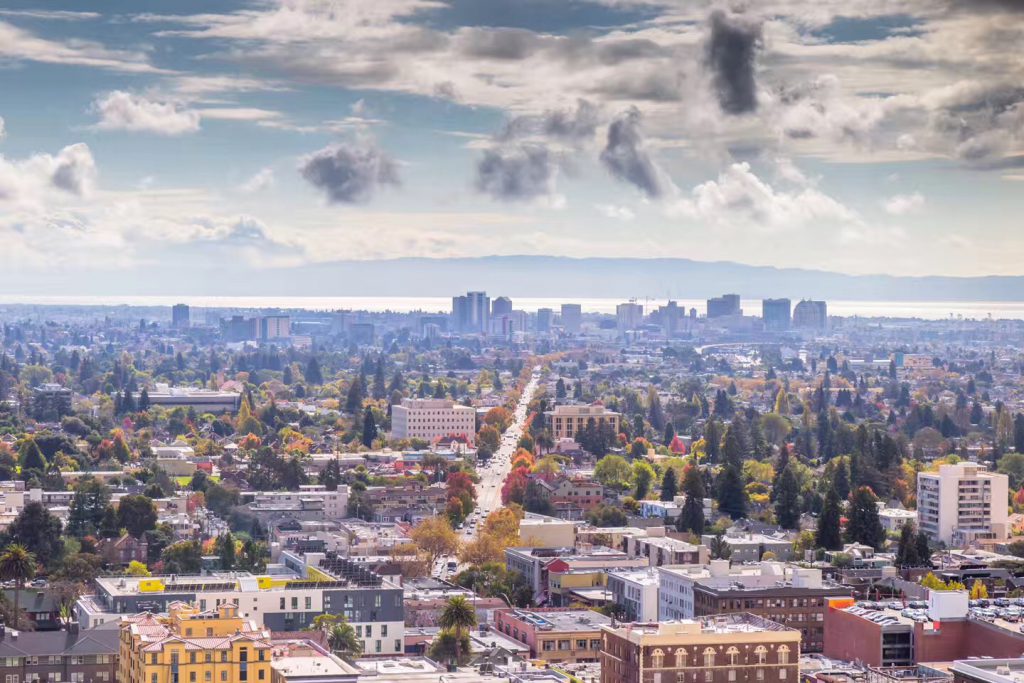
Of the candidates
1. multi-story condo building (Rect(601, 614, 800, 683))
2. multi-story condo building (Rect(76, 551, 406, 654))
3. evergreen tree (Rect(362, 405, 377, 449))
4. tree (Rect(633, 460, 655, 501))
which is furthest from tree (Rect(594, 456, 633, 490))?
multi-story condo building (Rect(601, 614, 800, 683))

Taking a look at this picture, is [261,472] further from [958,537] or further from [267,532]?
[958,537]

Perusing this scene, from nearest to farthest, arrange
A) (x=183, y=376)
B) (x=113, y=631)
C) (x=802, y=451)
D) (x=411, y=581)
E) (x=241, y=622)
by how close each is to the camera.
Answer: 1. (x=241, y=622)
2. (x=113, y=631)
3. (x=411, y=581)
4. (x=802, y=451)
5. (x=183, y=376)

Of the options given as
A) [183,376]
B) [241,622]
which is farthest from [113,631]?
[183,376]

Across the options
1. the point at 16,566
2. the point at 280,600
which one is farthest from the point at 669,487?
the point at 16,566

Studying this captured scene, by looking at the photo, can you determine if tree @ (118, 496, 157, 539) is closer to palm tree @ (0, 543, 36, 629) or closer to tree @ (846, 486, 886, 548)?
palm tree @ (0, 543, 36, 629)

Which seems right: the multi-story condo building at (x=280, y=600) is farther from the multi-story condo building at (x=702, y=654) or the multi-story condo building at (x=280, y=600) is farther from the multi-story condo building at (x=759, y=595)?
the multi-story condo building at (x=702, y=654)

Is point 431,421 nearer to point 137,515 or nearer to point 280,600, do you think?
point 137,515
